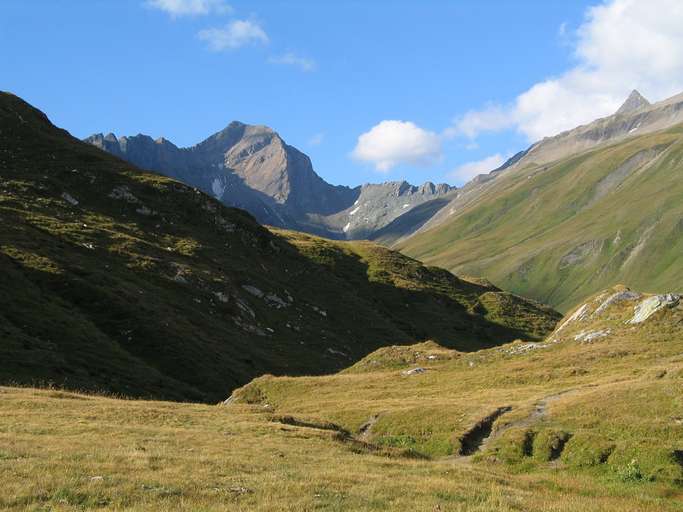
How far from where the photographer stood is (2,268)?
7375cm

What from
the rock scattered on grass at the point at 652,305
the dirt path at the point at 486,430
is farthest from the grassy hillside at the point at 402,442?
the rock scattered on grass at the point at 652,305

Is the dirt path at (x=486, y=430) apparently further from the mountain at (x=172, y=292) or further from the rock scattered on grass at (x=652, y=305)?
the mountain at (x=172, y=292)

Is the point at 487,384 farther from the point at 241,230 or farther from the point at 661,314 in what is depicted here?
the point at 241,230

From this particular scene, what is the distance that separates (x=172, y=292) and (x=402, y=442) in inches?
2509

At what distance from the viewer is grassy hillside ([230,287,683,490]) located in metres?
34.0

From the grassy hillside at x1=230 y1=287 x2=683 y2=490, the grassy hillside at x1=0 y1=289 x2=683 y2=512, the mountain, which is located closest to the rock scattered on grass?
the grassy hillside at x1=230 y1=287 x2=683 y2=490

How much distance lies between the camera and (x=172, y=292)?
9750cm

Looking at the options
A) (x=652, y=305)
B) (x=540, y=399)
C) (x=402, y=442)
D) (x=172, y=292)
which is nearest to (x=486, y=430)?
(x=402, y=442)

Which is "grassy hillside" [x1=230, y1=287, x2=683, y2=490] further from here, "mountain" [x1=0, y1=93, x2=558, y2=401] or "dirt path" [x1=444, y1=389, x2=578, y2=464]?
"mountain" [x1=0, y1=93, x2=558, y2=401]

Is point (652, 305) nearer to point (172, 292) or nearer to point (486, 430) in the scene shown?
point (486, 430)

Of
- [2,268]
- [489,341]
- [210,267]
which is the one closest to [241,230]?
[210,267]

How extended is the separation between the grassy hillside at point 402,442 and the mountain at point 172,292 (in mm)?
18302

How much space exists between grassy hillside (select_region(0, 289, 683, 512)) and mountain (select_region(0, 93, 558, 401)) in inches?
721

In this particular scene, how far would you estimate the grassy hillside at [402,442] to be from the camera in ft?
70.2
